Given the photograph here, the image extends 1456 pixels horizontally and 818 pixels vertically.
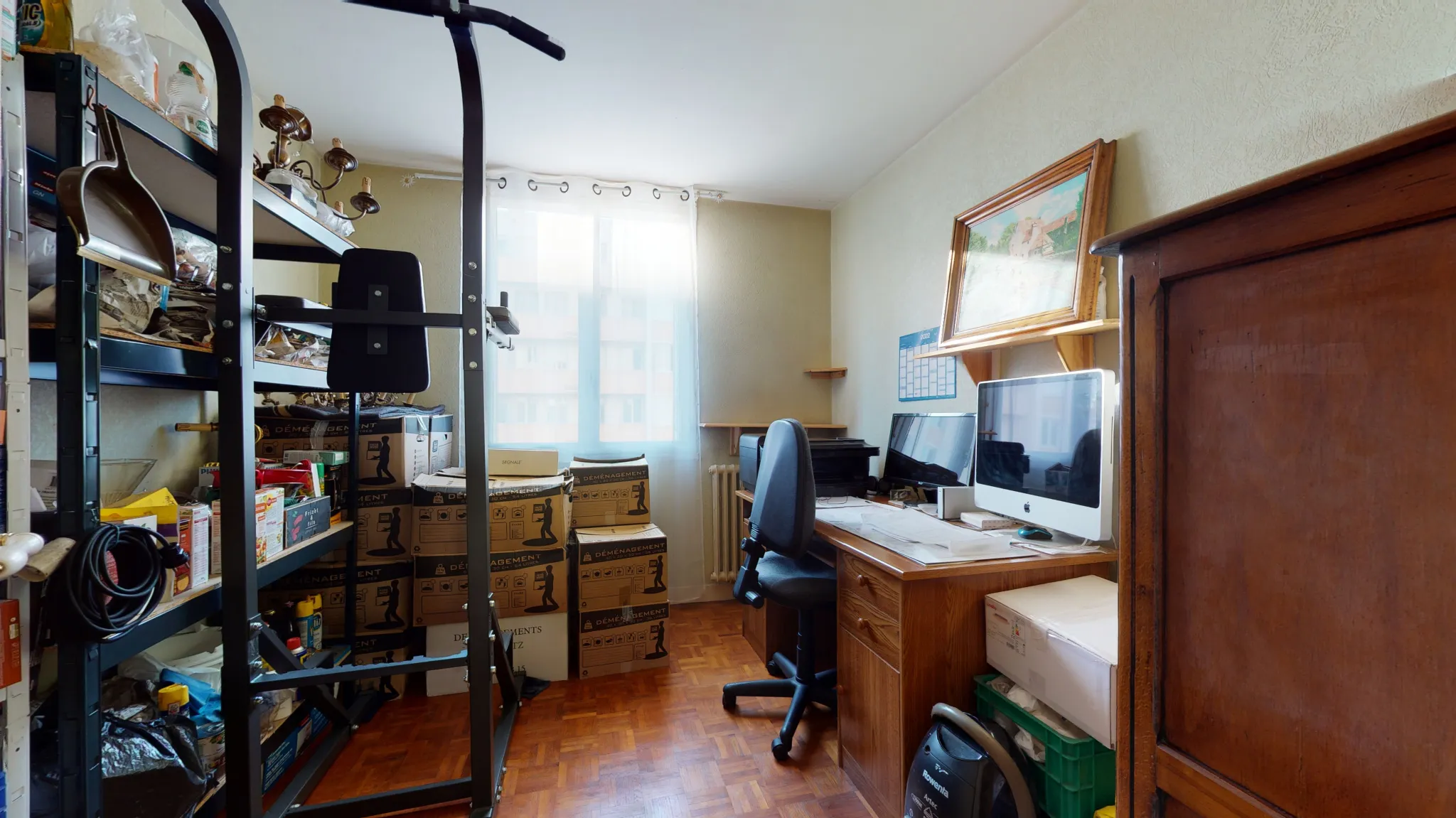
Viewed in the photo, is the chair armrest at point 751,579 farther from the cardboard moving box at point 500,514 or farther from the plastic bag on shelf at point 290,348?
the plastic bag on shelf at point 290,348

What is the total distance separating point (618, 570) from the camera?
2447 millimetres

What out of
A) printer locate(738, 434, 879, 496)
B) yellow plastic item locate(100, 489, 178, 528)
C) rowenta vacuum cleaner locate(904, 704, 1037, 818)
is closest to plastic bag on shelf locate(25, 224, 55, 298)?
yellow plastic item locate(100, 489, 178, 528)

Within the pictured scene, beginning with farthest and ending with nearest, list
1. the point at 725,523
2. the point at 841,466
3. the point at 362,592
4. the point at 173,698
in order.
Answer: the point at 725,523, the point at 841,466, the point at 362,592, the point at 173,698

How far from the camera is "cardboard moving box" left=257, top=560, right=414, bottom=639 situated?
215 centimetres

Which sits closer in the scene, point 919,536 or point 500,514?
point 919,536

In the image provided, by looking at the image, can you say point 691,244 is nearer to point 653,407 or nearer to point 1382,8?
point 653,407

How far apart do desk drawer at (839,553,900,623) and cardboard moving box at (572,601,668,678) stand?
1.11m

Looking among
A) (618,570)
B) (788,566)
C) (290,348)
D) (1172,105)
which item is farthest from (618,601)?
(1172,105)

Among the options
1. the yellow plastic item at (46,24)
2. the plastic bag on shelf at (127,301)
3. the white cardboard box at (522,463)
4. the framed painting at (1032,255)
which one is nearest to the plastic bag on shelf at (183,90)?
the yellow plastic item at (46,24)

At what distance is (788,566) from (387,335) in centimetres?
149

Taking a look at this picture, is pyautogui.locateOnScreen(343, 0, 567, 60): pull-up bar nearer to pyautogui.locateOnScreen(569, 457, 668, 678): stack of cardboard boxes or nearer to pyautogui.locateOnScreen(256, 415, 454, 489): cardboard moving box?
pyautogui.locateOnScreen(256, 415, 454, 489): cardboard moving box

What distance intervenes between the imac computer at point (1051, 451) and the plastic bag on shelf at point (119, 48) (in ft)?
7.29

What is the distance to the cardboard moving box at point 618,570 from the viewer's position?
241 centimetres

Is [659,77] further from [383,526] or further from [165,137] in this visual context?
[383,526]
